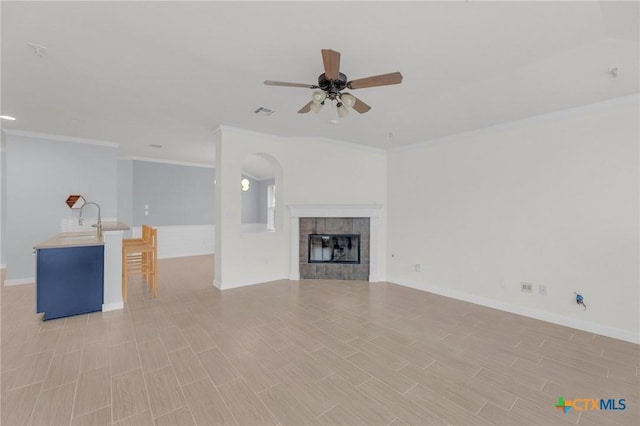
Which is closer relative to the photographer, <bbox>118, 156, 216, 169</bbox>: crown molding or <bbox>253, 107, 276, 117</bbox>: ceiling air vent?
<bbox>253, 107, 276, 117</bbox>: ceiling air vent

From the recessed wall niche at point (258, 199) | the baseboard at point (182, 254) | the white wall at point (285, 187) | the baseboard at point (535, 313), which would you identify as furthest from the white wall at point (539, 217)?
the baseboard at point (182, 254)

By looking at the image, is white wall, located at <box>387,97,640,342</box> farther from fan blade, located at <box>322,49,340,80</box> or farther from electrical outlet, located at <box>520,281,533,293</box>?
fan blade, located at <box>322,49,340,80</box>

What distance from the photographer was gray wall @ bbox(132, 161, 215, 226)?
665 cm

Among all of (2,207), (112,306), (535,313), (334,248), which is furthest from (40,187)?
(535,313)

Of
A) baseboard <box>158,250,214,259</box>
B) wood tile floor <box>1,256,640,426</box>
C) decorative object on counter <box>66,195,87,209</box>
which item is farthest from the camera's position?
baseboard <box>158,250,214,259</box>

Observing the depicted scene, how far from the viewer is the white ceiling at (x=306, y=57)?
176 centimetres

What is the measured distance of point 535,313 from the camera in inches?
130

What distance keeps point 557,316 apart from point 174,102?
5152 mm

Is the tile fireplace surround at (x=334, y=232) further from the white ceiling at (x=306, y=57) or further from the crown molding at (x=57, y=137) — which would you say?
the crown molding at (x=57, y=137)

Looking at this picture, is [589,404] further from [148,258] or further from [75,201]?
[75,201]

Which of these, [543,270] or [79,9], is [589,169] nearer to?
[543,270]

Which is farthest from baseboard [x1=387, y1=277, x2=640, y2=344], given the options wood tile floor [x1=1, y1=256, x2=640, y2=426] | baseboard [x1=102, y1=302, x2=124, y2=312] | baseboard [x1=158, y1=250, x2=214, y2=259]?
baseboard [x1=158, y1=250, x2=214, y2=259]

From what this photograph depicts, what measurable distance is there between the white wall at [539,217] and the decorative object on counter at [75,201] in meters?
5.83

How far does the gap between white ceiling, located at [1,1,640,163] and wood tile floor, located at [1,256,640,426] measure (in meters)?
2.52
